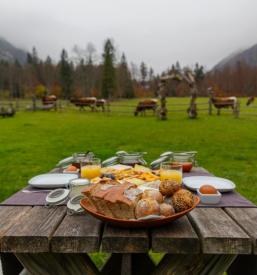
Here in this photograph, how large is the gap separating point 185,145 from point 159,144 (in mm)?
721

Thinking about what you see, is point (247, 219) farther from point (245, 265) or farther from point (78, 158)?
point (78, 158)

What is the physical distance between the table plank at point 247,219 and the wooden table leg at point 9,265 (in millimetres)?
1387

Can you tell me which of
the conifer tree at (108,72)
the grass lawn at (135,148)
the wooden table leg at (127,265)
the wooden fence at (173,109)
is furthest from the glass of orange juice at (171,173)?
the conifer tree at (108,72)

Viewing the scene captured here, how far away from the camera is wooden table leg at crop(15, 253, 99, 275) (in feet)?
4.56

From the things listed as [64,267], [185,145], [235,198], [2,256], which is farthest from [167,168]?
[185,145]

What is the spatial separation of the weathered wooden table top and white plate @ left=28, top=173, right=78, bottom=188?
626 mm

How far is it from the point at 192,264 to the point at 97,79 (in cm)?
5432

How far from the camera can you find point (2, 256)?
6.33 ft

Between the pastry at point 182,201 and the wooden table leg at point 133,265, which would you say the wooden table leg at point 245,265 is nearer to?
the wooden table leg at point 133,265

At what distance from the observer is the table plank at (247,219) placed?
1261mm

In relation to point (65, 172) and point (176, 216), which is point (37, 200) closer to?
point (65, 172)

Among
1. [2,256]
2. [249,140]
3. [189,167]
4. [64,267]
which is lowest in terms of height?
[249,140]

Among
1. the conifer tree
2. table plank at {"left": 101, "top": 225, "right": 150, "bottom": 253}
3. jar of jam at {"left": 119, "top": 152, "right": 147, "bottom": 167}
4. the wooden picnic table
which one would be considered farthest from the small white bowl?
the conifer tree

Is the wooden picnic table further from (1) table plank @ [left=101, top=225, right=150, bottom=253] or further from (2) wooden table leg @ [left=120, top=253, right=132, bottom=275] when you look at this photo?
(2) wooden table leg @ [left=120, top=253, right=132, bottom=275]
